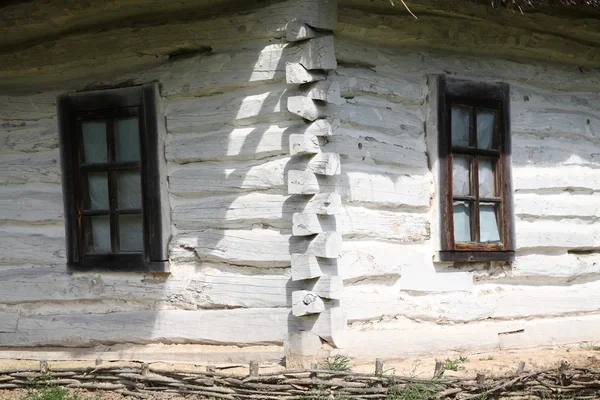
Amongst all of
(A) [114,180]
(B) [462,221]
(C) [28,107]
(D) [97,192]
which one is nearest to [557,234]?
(B) [462,221]

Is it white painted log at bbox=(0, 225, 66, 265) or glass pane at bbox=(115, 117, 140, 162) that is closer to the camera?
glass pane at bbox=(115, 117, 140, 162)

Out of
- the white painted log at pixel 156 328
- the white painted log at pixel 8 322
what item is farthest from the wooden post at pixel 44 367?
the white painted log at pixel 8 322

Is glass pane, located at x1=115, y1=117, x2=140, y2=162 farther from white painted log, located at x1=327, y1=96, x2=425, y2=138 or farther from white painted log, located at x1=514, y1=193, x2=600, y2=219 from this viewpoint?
white painted log, located at x1=514, y1=193, x2=600, y2=219

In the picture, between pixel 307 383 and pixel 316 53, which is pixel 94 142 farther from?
pixel 307 383

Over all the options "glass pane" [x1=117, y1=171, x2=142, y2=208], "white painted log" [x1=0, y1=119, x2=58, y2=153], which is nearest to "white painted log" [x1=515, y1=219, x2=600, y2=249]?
"glass pane" [x1=117, y1=171, x2=142, y2=208]

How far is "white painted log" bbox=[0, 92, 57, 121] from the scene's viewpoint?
30.0 ft

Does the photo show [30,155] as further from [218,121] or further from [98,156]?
[218,121]

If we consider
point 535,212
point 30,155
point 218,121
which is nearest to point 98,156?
point 30,155

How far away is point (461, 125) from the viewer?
9164mm

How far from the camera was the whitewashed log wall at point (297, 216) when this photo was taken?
26.1 feet

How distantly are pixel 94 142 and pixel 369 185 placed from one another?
7.31 ft

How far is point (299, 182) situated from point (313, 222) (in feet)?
0.95

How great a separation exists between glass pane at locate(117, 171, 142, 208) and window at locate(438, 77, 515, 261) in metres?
2.32

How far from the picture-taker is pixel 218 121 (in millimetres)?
8320
